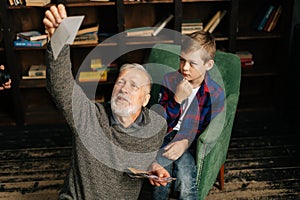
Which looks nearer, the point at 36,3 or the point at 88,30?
the point at 36,3

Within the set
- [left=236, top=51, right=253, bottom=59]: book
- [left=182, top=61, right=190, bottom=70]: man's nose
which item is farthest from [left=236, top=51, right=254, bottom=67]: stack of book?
[left=182, top=61, right=190, bottom=70]: man's nose

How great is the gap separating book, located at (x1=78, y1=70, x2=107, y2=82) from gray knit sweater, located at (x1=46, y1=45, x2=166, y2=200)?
158 cm

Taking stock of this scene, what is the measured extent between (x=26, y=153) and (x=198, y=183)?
150 centimetres

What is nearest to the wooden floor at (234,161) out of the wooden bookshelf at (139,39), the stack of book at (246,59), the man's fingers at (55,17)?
the wooden bookshelf at (139,39)

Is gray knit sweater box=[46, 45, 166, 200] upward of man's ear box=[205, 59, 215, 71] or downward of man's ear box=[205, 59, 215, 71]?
downward

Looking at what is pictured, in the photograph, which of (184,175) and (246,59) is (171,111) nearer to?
(184,175)

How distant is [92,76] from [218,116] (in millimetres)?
1559

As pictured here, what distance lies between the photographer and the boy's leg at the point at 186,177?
85.3 inches

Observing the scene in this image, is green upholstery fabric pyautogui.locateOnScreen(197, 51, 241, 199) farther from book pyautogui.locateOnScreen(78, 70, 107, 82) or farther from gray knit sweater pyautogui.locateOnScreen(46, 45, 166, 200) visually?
book pyautogui.locateOnScreen(78, 70, 107, 82)

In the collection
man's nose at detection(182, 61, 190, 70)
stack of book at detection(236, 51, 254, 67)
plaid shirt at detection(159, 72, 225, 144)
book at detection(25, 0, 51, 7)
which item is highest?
book at detection(25, 0, 51, 7)

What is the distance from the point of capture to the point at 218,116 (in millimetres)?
2186

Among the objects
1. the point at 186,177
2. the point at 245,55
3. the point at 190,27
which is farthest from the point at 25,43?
the point at 186,177

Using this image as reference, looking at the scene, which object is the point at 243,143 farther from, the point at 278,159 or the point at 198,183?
the point at 198,183

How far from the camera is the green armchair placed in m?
2.12
